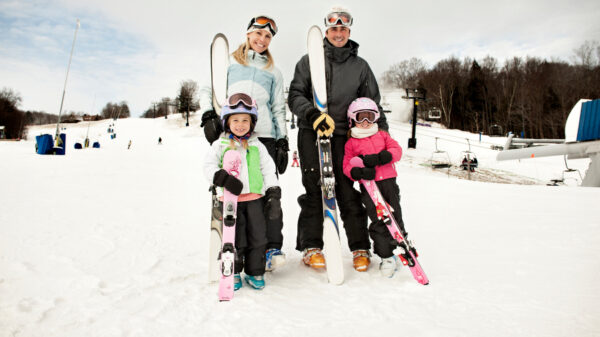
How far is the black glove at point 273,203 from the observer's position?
Answer: 210cm

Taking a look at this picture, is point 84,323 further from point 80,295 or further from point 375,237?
point 375,237

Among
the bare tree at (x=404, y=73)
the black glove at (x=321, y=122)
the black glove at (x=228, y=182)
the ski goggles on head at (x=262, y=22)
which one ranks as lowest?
the black glove at (x=228, y=182)

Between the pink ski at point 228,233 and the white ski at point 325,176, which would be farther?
the white ski at point 325,176

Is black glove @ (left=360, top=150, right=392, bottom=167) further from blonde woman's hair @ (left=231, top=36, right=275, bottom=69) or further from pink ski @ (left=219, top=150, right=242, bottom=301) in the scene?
blonde woman's hair @ (left=231, top=36, right=275, bottom=69)

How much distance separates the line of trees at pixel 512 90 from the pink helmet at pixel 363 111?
111 feet

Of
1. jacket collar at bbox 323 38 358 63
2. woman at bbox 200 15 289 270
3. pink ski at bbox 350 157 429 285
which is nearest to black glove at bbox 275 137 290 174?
woman at bbox 200 15 289 270

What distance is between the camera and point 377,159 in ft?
7.75

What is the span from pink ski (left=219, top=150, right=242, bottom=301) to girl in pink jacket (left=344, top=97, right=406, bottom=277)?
90cm

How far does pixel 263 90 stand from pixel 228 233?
3.81 feet

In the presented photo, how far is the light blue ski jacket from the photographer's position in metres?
2.46

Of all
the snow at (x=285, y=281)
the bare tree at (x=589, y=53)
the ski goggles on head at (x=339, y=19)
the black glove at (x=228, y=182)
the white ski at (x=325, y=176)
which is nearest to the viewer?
the snow at (x=285, y=281)

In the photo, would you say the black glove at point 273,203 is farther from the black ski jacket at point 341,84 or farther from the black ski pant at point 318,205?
the black ski jacket at point 341,84

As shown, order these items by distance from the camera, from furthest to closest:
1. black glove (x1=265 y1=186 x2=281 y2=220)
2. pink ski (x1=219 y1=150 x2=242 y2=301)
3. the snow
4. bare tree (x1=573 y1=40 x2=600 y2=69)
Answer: bare tree (x1=573 y1=40 x2=600 y2=69) → black glove (x1=265 y1=186 x2=281 y2=220) → pink ski (x1=219 y1=150 x2=242 y2=301) → the snow

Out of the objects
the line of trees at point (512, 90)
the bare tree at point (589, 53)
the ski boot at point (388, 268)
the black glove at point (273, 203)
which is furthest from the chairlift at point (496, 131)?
the black glove at point (273, 203)
